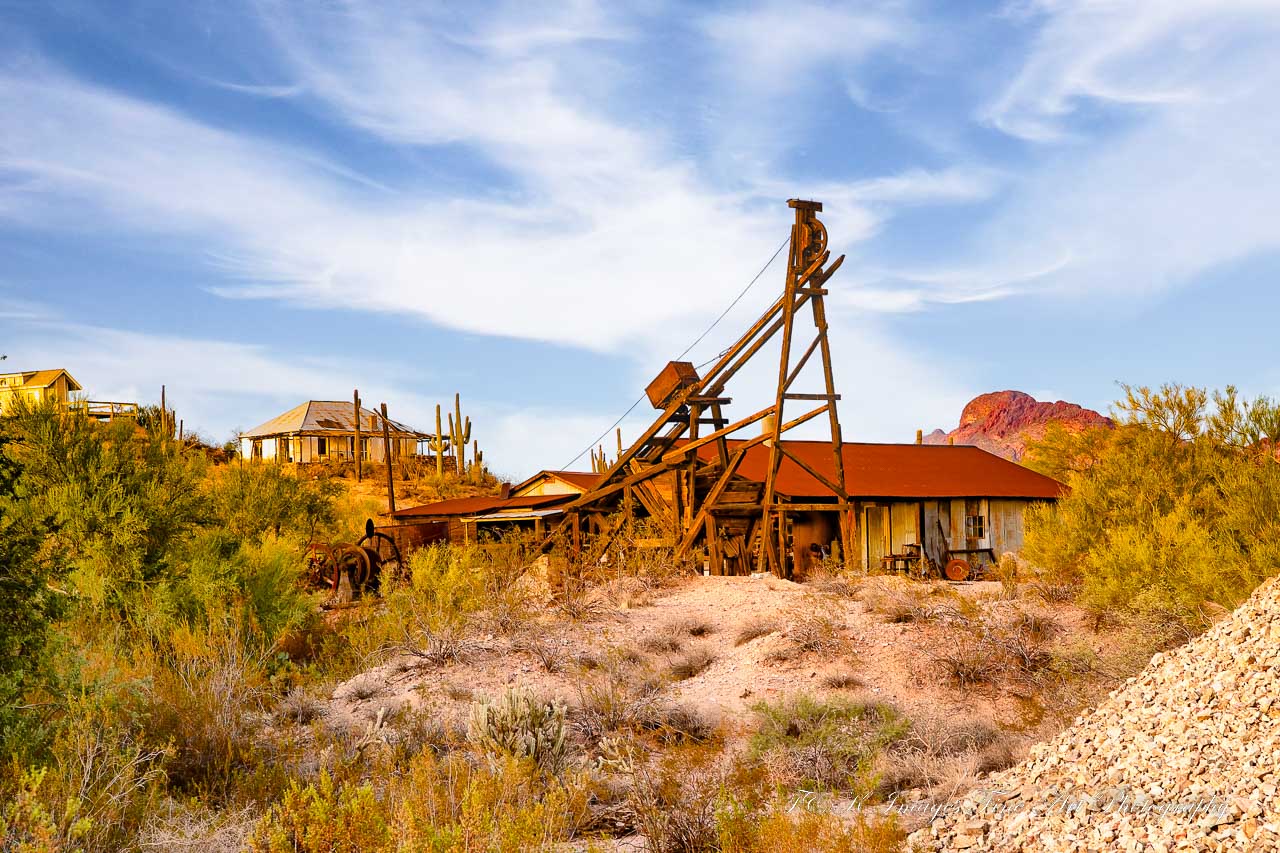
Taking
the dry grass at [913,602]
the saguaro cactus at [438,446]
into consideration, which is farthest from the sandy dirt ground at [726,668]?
the saguaro cactus at [438,446]

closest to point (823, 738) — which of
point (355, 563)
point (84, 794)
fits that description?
point (84, 794)

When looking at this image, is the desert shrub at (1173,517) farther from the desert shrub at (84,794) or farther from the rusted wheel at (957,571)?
the desert shrub at (84,794)

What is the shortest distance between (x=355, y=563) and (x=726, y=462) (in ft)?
24.7

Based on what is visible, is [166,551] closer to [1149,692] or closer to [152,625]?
[152,625]

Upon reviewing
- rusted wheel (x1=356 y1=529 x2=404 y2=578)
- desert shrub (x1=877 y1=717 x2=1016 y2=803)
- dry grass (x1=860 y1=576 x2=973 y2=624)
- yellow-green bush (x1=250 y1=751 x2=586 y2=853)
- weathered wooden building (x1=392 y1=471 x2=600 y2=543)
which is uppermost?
weathered wooden building (x1=392 y1=471 x2=600 y2=543)

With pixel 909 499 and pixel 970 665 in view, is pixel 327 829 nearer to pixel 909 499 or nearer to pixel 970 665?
pixel 970 665

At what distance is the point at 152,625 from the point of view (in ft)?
34.2

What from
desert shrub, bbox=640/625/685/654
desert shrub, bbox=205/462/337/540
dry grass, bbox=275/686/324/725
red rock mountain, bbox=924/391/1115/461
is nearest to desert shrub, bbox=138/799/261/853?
dry grass, bbox=275/686/324/725

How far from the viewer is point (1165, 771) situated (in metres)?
5.39

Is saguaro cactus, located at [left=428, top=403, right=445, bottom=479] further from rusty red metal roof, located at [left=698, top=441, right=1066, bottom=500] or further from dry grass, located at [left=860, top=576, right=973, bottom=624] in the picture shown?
dry grass, located at [left=860, top=576, right=973, bottom=624]

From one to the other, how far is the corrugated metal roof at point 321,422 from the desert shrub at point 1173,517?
1764 inches

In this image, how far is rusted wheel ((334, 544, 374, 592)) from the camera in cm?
1898

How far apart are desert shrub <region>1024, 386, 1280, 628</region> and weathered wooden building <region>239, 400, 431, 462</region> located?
42.2 m

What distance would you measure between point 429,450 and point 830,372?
43423 millimetres
